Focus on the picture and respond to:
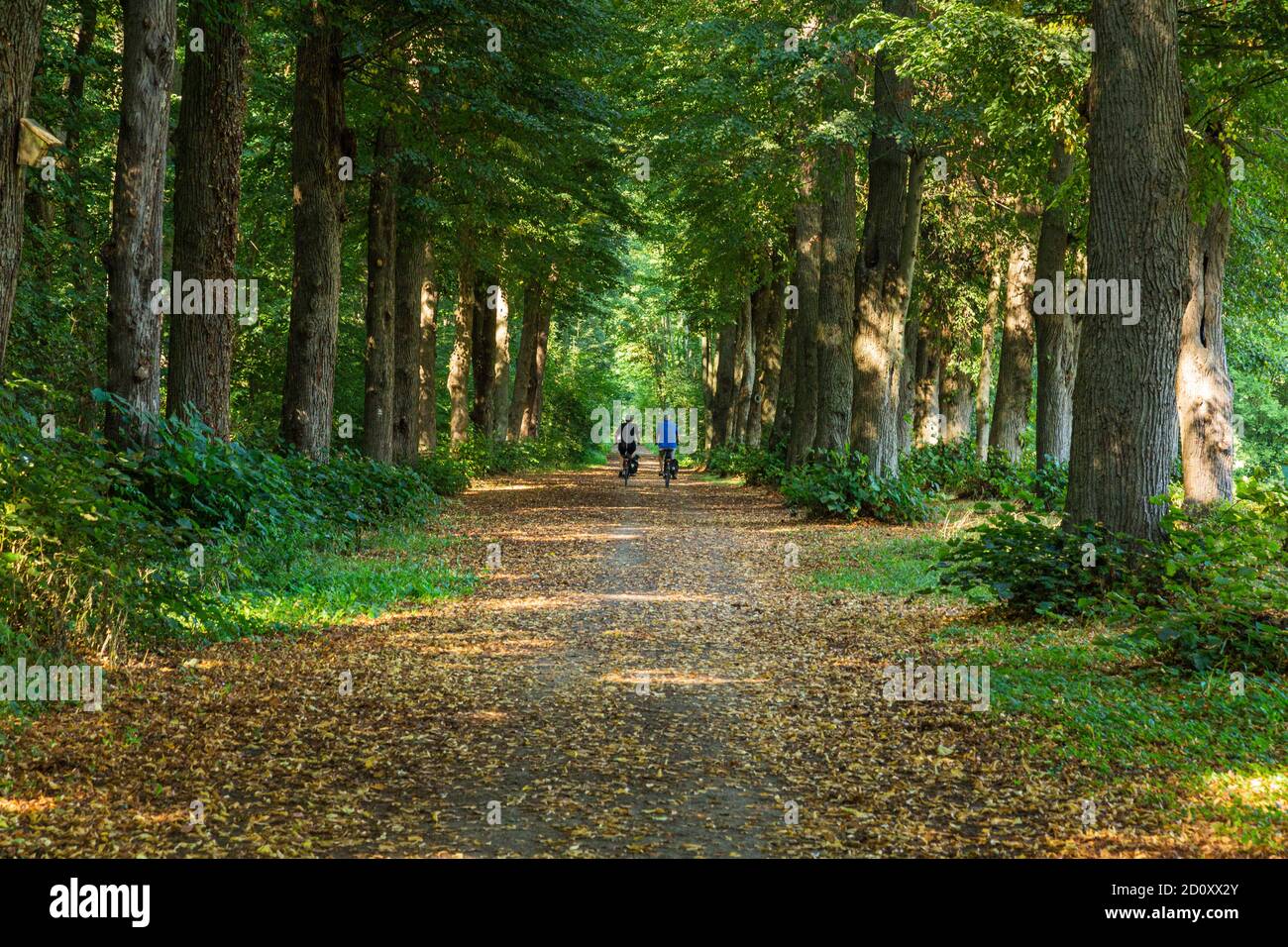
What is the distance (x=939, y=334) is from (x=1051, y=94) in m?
19.3

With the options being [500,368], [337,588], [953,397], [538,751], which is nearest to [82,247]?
[337,588]

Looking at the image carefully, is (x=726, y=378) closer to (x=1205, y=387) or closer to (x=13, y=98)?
(x=1205, y=387)

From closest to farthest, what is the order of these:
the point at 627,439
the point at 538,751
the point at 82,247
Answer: the point at 538,751
the point at 82,247
the point at 627,439

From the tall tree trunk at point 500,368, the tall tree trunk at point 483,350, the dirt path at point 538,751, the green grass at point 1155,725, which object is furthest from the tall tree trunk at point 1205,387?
the tall tree trunk at point 500,368

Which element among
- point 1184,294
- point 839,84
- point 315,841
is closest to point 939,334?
point 839,84

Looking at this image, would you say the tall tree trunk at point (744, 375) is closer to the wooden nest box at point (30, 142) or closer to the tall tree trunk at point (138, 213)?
the tall tree trunk at point (138, 213)

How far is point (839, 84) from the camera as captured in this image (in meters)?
19.5

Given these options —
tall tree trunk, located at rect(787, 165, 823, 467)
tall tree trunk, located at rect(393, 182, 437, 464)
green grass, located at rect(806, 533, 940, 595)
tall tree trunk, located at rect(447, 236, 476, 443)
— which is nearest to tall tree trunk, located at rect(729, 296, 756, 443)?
tall tree trunk, located at rect(447, 236, 476, 443)

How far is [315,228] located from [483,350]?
1827 centimetres

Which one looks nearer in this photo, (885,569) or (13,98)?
(13,98)

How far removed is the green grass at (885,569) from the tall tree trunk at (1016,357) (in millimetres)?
8043

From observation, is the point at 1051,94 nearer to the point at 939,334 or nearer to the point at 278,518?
the point at 278,518

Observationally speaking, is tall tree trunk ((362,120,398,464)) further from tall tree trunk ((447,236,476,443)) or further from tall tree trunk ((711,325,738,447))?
tall tree trunk ((711,325,738,447))

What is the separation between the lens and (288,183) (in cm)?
2131
